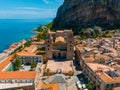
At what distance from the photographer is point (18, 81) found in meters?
41.4

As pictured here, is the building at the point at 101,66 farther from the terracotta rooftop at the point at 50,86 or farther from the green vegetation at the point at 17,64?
the green vegetation at the point at 17,64

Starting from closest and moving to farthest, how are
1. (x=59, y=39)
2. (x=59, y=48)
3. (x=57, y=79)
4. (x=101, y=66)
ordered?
(x=57, y=79) → (x=101, y=66) → (x=59, y=48) → (x=59, y=39)

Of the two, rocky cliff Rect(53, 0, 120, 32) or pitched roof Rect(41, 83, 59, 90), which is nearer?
pitched roof Rect(41, 83, 59, 90)

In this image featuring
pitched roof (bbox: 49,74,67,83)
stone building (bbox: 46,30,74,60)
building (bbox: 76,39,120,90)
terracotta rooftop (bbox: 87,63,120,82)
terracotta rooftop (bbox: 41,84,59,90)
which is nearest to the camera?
terracotta rooftop (bbox: 41,84,59,90)

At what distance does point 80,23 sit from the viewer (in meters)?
103

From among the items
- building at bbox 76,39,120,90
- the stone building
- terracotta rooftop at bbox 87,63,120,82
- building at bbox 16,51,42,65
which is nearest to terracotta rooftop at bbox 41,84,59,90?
building at bbox 76,39,120,90

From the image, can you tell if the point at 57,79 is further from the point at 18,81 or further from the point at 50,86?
the point at 18,81

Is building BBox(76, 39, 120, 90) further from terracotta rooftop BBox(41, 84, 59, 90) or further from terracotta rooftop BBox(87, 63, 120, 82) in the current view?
terracotta rooftop BBox(41, 84, 59, 90)

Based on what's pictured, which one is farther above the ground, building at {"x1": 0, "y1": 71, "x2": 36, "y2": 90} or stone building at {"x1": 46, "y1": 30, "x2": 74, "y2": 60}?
stone building at {"x1": 46, "y1": 30, "x2": 74, "y2": 60}

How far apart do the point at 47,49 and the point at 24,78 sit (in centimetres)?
2075

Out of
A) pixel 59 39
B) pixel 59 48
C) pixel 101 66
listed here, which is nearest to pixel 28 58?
pixel 59 48

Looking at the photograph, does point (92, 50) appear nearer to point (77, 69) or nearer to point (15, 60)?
point (77, 69)

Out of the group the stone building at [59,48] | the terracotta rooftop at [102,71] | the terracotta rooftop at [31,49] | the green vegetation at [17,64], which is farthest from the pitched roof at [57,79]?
the terracotta rooftop at [31,49]

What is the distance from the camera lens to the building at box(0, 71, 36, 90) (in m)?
39.9
